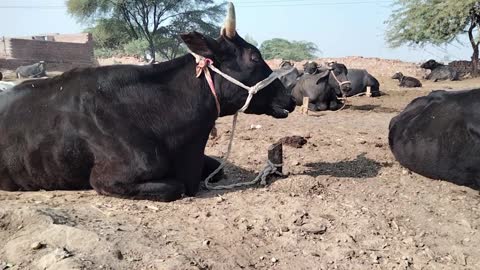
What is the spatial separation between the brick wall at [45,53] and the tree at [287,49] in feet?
106

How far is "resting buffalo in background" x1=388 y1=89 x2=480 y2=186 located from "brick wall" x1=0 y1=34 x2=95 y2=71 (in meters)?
29.5

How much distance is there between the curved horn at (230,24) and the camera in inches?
219

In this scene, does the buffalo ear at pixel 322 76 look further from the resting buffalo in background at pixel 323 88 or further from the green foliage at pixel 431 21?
the green foliage at pixel 431 21

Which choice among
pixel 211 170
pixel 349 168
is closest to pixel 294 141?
pixel 349 168

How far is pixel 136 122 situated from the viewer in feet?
17.6

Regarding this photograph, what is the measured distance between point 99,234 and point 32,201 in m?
1.48

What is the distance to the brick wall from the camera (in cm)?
3353

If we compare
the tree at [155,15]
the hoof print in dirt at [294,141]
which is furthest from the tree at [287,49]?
the hoof print in dirt at [294,141]

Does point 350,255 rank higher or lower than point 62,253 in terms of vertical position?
lower

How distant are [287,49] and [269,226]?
6533 cm

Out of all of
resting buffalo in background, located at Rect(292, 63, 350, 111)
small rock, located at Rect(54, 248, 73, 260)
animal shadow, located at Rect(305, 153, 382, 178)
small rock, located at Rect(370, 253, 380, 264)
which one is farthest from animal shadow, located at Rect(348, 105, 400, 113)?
small rock, located at Rect(54, 248, 73, 260)

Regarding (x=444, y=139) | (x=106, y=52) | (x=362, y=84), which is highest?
(x=106, y=52)

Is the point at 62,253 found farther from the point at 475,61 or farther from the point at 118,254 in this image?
the point at 475,61

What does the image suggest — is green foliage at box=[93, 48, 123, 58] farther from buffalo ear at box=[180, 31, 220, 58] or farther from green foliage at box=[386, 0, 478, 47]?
buffalo ear at box=[180, 31, 220, 58]
